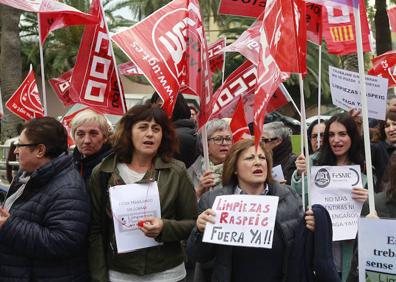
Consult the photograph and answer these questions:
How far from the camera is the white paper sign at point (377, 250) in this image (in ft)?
9.96

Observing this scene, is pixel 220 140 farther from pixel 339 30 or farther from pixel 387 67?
pixel 387 67

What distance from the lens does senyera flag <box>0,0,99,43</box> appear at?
515cm

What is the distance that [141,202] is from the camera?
3.47 meters

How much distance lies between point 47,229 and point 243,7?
3391 millimetres

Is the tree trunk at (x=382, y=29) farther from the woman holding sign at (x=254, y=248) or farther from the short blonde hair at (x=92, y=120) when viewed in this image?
the woman holding sign at (x=254, y=248)

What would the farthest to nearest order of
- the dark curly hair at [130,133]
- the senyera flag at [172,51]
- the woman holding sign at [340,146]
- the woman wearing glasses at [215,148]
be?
the woman wearing glasses at [215,148] < the woman holding sign at [340,146] < the senyera flag at [172,51] < the dark curly hair at [130,133]

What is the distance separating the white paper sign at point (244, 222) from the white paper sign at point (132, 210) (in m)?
0.39

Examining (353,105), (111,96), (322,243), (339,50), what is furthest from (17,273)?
(339,50)

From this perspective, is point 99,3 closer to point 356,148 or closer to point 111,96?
point 111,96

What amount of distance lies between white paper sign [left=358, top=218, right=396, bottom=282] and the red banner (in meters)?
3.30

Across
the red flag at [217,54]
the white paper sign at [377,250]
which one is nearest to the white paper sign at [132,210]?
the white paper sign at [377,250]

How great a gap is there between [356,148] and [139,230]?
5.98ft

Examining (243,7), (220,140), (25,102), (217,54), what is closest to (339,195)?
(220,140)

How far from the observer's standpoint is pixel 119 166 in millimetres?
3623
